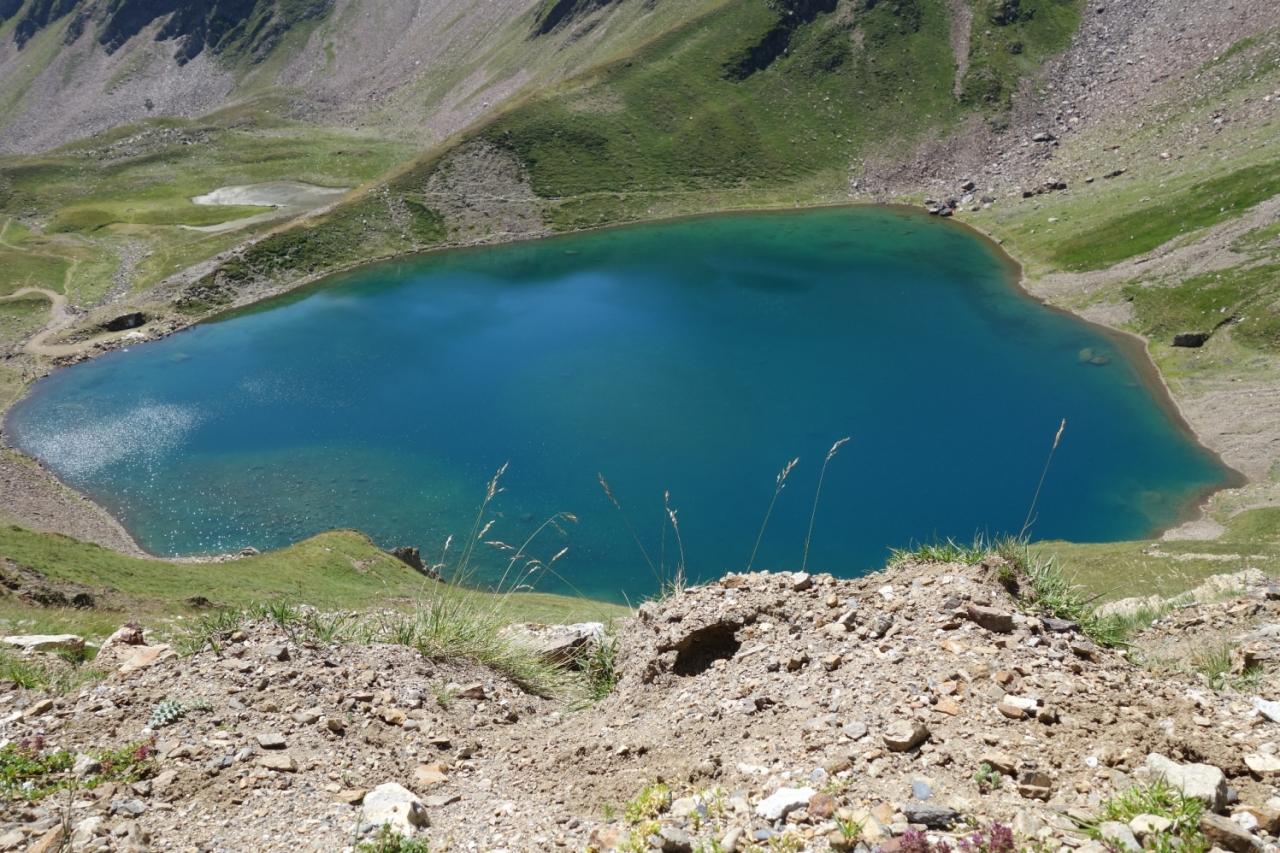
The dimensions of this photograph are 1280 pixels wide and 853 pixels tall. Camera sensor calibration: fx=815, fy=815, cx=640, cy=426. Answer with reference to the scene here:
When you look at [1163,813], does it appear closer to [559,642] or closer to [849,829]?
[849,829]

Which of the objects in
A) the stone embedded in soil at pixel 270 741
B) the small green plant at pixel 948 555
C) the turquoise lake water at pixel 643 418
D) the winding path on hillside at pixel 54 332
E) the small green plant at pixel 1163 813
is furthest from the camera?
the winding path on hillside at pixel 54 332

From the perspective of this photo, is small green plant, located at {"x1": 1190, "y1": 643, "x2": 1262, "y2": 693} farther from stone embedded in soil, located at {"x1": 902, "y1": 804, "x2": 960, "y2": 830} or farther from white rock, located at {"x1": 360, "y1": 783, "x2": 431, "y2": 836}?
white rock, located at {"x1": 360, "y1": 783, "x2": 431, "y2": 836}

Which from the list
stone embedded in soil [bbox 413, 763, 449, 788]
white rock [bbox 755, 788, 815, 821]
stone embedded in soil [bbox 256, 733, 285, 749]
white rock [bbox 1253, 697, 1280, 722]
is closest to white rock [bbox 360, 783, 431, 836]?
stone embedded in soil [bbox 413, 763, 449, 788]

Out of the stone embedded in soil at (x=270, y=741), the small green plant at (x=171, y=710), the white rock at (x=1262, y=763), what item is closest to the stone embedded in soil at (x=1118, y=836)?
the white rock at (x=1262, y=763)

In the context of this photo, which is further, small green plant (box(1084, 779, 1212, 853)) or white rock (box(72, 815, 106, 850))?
white rock (box(72, 815, 106, 850))

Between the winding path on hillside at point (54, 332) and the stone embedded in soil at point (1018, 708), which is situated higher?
the stone embedded in soil at point (1018, 708)

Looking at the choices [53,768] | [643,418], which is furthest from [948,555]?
[643,418]

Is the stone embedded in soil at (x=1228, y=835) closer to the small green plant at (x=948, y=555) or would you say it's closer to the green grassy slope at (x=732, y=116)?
the small green plant at (x=948, y=555)
